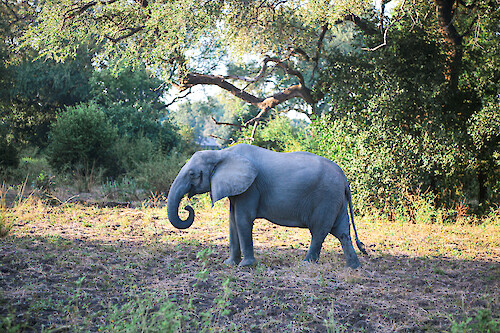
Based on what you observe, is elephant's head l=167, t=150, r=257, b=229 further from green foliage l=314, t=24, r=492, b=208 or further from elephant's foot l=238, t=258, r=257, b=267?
green foliage l=314, t=24, r=492, b=208

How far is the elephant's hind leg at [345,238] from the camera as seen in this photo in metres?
5.88

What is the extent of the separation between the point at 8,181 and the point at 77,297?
11766 millimetres

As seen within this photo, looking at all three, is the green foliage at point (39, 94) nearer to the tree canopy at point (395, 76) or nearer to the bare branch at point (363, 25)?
the tree canopy at point (395, 76)

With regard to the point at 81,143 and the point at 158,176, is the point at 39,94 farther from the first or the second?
the point at 158,176

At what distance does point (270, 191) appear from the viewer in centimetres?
579

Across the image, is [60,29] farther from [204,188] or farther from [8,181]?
[204,188]

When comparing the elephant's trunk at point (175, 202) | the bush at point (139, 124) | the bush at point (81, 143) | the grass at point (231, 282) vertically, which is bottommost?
the grass at point (231, 282)

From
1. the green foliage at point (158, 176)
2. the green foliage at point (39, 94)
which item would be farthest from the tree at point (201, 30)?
the green foliage at point (39, 94)

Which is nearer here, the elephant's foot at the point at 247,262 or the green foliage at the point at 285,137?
the elephant's foot at the point at 247,262

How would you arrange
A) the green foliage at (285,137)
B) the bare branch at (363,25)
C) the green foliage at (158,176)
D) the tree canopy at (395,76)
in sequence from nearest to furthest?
the tree canopy at (395,76), the bare branch at (363,25), the green foliage at (285,137), the green foliage at (158,176)

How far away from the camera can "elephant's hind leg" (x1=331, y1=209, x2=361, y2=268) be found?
5.88 metres

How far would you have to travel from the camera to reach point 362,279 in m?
5.29

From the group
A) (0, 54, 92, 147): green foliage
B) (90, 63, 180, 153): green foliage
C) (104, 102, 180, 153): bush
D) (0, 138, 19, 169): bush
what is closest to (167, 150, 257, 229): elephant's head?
(0, 138, 19, 169): bush

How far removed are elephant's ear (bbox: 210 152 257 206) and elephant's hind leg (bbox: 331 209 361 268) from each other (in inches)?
55.1
